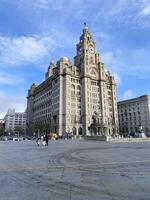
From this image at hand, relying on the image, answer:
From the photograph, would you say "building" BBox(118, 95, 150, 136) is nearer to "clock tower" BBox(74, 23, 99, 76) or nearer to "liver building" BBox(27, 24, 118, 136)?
"liver building" BBox(27, 24, 118, 136)

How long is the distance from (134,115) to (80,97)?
1554 inches

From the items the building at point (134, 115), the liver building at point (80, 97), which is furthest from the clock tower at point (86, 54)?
the building at point (134, 115)

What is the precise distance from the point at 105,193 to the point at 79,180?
1710 millimetres

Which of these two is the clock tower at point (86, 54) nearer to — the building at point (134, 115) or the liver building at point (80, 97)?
the liver building at point (80, 97)

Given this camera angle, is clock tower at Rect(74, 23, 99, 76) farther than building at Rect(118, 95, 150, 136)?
No

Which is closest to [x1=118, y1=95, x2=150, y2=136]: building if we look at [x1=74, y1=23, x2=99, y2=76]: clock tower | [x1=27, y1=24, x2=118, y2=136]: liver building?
[x1=27, y1=24, x2=118, y2=136]: liver building

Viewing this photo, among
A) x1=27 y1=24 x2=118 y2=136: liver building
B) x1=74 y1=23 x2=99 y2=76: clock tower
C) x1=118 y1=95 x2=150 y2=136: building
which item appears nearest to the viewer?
x1=27 y1=24 x2=118 y2=136: liver building

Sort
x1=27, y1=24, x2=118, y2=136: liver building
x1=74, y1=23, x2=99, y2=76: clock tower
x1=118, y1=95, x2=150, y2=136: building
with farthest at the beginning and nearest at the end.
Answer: x1=118, y1=95, x2=150, y2=136: building → x1=74, y1=23, x2=99, y2=76: clock tower → x1=27, y1=24, x2=118, y2=136: liver building

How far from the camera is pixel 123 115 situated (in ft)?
458

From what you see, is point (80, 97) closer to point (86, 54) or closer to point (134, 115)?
point (86, 54)

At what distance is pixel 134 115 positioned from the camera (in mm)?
130500

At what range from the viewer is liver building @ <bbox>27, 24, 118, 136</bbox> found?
106375 millimetres

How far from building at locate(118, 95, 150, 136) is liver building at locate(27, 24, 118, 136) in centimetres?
1557

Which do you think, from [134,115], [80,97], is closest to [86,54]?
[80,97]
